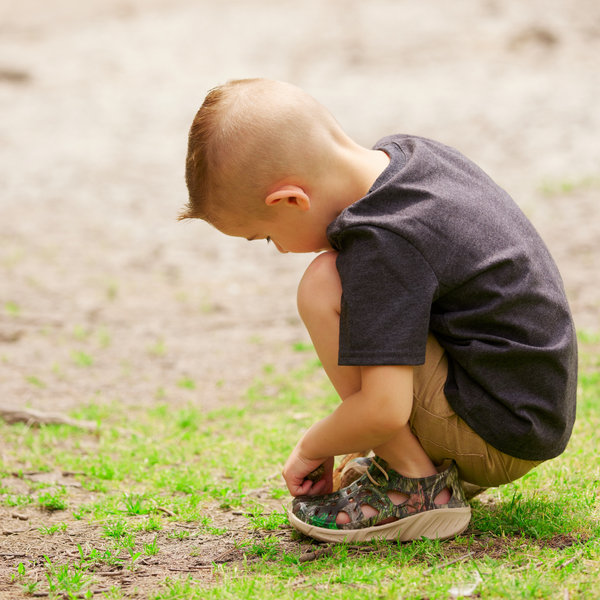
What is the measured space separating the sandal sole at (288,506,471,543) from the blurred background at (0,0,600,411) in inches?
74.0

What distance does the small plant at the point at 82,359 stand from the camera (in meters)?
4.28

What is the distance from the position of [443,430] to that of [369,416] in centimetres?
28

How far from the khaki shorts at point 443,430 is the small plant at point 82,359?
9.47ft

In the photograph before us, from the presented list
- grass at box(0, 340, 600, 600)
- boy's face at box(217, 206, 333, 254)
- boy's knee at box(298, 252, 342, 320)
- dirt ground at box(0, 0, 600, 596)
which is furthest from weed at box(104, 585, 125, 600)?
dirt ground at box(0, 0, 600, 596)

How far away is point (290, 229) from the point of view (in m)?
1.87

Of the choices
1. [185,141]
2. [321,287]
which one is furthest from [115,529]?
[185,141]

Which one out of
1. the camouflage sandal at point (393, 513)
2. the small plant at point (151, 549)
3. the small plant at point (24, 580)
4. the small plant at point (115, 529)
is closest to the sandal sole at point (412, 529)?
the camouflage sandal at point (393, 513)

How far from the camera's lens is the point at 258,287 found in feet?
20.2

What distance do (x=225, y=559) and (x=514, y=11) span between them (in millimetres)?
14025

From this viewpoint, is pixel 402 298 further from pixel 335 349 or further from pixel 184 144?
pixel 184 144

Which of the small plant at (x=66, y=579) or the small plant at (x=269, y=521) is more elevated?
the small plant at (x=66, y=579)

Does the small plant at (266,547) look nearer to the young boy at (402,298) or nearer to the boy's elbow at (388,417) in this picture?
the young boy at (402,298)

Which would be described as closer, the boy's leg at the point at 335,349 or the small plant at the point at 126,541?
the boy's leg at the point at 335,349

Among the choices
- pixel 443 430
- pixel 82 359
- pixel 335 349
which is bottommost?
pixel 82 359
